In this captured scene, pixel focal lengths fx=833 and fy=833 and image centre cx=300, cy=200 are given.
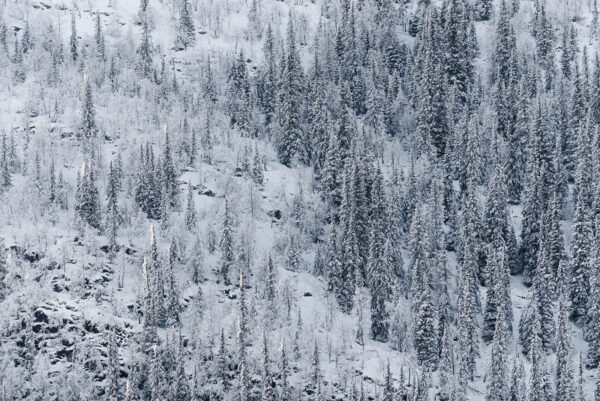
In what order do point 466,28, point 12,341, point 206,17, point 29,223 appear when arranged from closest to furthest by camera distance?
1. point 12,341
2. point 29,223
3. point 466,28
4. point 206,17

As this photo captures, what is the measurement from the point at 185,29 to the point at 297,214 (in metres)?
56.3

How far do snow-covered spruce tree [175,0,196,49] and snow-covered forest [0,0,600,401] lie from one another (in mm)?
942

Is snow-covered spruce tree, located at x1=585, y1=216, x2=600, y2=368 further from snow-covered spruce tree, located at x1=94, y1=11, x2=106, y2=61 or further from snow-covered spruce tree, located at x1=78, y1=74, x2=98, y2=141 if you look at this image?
snow-covered spruce tree, located at x1=94, y1=11, x2=106, y2=61

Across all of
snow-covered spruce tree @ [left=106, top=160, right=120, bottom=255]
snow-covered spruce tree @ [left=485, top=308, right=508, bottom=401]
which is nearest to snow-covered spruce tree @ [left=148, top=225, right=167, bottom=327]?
snow-covered spruce tree @ [left=106, top=160, right=120, bottom=255]

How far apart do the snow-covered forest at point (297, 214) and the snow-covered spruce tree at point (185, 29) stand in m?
0.94

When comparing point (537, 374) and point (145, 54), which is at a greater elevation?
point (145, 54)

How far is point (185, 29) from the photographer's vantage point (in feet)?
489

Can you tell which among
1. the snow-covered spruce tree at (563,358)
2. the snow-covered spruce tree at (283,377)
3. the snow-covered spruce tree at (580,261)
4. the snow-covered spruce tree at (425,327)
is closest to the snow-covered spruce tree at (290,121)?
the snow-covered spruce tree at (425,327)

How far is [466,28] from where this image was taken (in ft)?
481

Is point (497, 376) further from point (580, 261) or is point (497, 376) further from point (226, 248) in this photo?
point (226, 248)

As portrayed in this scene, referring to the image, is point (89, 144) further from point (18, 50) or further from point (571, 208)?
point (571, 208)

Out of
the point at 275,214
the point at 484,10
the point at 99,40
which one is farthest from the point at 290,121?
the point at 484,10

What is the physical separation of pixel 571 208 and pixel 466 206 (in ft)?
64.7

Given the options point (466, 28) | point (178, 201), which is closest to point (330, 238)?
point (178, 201)
